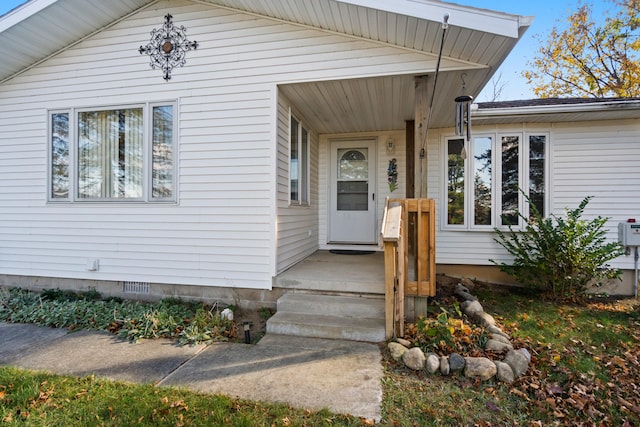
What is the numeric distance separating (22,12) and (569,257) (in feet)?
27.2

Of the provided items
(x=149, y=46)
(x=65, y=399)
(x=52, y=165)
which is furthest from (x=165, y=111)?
(x=65, y=399)

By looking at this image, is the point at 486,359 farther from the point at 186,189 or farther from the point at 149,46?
the point at 149,46

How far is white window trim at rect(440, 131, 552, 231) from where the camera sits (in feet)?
18.7

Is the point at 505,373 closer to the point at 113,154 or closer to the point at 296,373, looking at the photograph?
the point at 296,373

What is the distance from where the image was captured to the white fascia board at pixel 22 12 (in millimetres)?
4242

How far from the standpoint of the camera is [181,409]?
2.29 metres

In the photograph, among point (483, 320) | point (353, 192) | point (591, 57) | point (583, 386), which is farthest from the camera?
point (591, 57)

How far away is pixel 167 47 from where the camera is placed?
4633 millimetres

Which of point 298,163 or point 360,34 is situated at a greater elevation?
point 360,34

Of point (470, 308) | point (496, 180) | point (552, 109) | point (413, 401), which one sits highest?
point (552, 109)

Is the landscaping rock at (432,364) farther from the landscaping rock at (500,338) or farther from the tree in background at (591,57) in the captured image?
the tree in background at (591,57)

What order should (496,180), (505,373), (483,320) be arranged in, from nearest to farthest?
(505,373) < (483,320) < (496,180)

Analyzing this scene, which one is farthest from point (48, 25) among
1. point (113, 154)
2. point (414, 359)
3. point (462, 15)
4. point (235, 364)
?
point (414, 359)

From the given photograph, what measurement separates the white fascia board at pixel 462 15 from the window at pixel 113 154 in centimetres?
326
